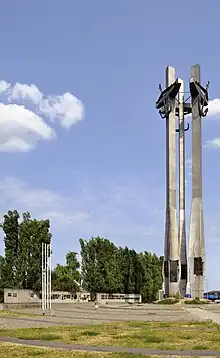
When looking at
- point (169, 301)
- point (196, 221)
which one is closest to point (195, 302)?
point (169, 301)

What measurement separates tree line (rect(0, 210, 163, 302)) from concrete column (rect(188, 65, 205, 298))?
14.7 meters

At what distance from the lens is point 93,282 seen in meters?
60.8

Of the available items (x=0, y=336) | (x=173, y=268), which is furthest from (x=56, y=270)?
(x=0, y=336)

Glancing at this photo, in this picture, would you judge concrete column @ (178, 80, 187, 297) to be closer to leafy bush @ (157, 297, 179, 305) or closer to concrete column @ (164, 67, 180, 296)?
concrete column @ (164, 67, 180, 296)

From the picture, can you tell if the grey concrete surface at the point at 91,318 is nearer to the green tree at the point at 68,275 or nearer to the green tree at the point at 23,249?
the green tree at the point at 23,249

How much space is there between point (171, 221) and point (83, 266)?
57.1 ft

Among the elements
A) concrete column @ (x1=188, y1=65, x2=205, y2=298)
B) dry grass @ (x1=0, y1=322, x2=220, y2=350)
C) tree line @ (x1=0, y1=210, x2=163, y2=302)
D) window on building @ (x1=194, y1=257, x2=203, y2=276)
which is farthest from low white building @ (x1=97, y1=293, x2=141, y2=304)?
dry grass @ (x1=0, y1=322, x2=220, y2=350)

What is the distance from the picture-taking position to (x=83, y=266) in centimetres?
6247

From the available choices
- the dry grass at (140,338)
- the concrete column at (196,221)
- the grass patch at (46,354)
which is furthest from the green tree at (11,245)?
the grass patch at (46,354)

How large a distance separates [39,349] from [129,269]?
5138cm

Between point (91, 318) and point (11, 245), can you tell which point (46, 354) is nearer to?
point (91, 318)

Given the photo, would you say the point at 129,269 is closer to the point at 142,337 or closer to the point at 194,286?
the point at 194,286

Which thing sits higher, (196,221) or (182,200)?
(182,200)

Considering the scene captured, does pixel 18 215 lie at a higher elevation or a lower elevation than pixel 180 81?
lower
